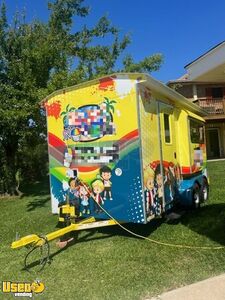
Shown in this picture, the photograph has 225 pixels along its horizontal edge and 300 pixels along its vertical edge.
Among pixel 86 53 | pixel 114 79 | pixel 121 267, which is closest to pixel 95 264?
pixel 121 267

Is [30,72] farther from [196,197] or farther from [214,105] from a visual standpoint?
[214,105]

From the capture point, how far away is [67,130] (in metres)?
8.05

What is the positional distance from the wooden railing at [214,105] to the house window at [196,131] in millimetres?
19704

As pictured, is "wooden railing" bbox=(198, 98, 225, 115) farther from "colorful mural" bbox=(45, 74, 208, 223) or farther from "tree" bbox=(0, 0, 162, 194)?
"colorful mural" bbox=(45, 74, 208, 223)

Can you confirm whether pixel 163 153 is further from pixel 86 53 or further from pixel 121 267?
pixel 86 53

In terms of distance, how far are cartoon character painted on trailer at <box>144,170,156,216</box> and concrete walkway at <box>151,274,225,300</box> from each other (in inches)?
81.2

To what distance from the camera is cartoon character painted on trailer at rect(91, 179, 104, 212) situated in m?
7.66

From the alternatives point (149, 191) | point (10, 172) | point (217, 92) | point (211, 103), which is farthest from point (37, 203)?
point (217, 92)

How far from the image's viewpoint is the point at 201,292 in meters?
5.15

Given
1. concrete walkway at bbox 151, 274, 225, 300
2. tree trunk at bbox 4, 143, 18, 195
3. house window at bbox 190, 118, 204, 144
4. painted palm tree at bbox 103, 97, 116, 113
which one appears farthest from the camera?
tree trunk at bbox 4, 143, 18, 195

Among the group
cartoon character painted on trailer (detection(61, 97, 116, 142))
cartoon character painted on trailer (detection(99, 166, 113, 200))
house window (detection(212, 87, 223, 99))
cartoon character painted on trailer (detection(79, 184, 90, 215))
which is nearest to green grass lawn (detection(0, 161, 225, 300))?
cartoon character painted on trailer (detection(79, 184, 90, 215))

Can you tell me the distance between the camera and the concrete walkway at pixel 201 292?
501cm

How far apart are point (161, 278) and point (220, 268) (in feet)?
3.04

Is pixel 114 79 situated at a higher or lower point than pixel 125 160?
higher
